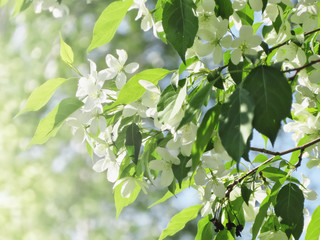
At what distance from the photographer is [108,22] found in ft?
1.88

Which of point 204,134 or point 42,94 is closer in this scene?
point 204,134

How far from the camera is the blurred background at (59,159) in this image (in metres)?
4.19

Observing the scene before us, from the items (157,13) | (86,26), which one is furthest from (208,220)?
(86,26)

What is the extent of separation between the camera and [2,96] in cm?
498

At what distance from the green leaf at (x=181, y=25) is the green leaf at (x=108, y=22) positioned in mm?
84

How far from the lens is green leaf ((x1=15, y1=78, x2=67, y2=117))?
58 centimetres

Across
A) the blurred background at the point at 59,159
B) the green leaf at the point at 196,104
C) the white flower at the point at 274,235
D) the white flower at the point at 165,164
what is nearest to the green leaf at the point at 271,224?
the white flower at the point at 274,235

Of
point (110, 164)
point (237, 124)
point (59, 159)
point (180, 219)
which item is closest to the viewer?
point (237, 124)

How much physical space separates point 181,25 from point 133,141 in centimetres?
14

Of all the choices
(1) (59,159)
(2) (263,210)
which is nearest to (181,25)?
(2) (263,210)

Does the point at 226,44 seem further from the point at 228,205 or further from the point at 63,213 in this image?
the point at 63,213

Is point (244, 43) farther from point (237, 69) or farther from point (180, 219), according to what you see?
point (180, 219)

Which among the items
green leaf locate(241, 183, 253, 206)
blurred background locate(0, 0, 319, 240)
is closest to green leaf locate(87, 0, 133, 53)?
green leaf locate(241, 183, 253, 206)

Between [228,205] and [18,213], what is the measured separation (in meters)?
4.32
